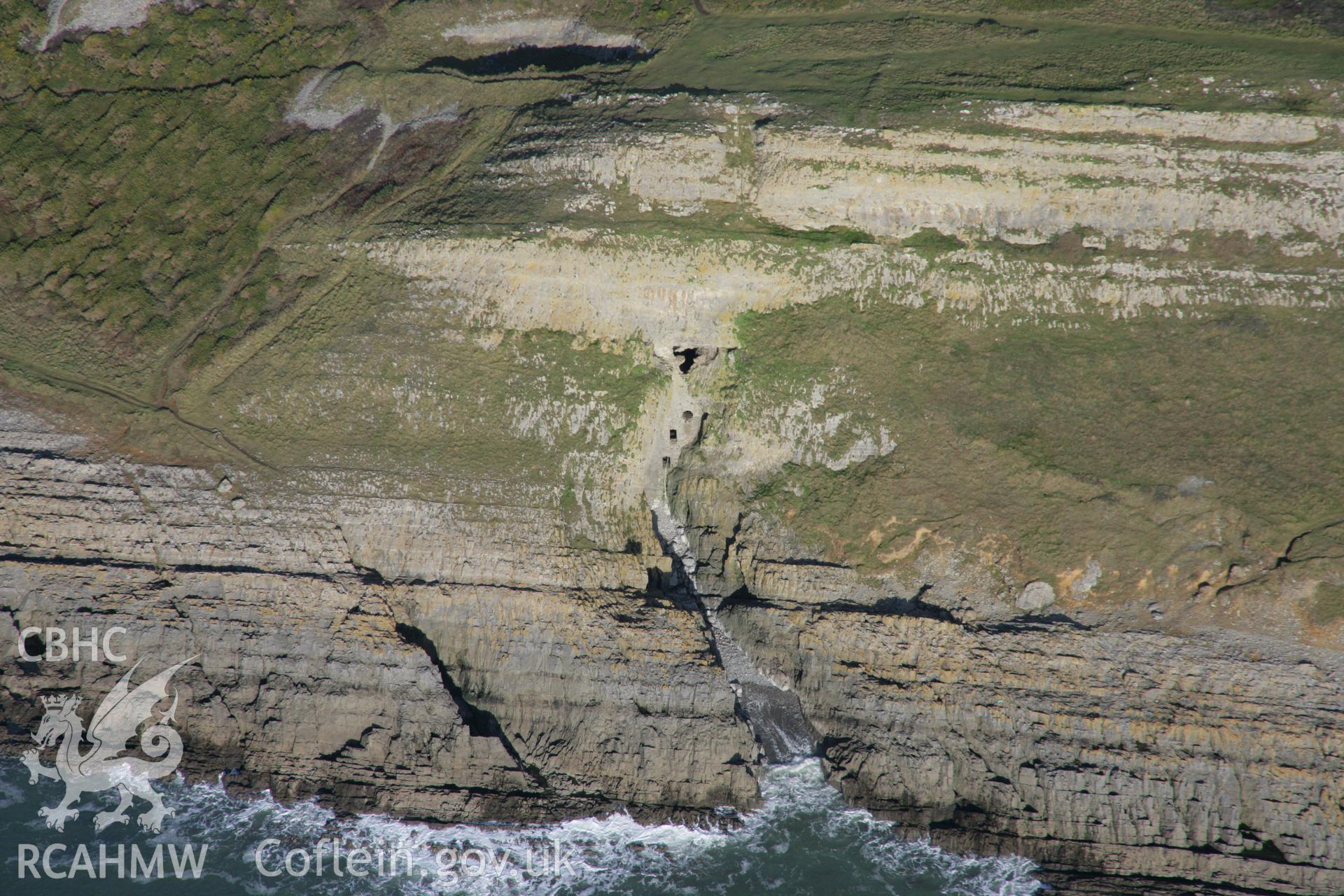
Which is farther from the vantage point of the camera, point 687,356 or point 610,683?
point 687,356

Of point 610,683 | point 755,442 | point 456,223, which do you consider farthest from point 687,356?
point 610,683

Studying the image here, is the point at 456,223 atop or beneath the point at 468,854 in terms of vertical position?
atop

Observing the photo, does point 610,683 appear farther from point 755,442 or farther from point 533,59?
point 533,59

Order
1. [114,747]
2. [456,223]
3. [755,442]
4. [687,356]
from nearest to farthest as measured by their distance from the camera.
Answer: [114,747] < [755,442] < [456,223] < [687,356]

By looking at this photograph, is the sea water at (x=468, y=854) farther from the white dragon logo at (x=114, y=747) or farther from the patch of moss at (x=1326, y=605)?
the patch of moss at (x=1326, y=605)

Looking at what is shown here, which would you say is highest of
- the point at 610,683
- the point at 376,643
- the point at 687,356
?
the point at 687,356

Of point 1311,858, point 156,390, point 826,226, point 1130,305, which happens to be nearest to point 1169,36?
point 1130,305
